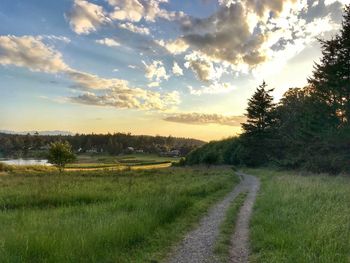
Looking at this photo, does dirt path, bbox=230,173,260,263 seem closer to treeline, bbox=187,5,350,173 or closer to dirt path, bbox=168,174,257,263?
dirt path, bbox=168,174,257,263

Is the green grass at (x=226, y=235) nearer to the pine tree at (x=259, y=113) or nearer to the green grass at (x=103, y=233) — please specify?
the green grass at (x=103, y=233)

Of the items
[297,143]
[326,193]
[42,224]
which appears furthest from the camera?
[297,143]

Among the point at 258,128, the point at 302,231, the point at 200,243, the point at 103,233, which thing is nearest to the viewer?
the point at 103,233

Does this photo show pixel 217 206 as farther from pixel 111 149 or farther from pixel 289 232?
pixel 111 149

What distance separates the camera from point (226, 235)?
34.9ft

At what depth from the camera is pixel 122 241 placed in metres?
9.06

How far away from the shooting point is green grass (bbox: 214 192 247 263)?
28.3ft

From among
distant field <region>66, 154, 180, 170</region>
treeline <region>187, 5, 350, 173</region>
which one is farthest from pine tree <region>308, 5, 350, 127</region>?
distant field <region>66, 154, 180, 170</region>

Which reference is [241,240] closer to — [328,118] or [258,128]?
[328,118]

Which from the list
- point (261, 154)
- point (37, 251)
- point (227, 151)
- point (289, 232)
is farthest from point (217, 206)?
point (227, 151)

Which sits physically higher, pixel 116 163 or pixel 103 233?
pixel 103 233

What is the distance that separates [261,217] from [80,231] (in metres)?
6.73

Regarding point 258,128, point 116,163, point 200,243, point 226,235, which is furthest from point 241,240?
point 116,163

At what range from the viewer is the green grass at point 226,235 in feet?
28.3
